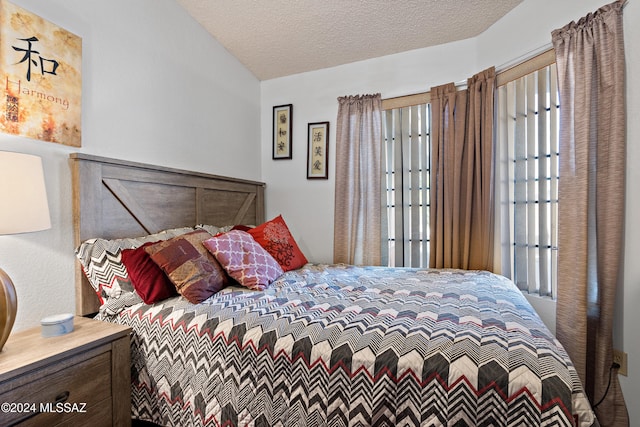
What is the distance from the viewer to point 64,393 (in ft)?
3.62

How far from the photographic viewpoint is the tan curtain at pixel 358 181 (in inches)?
111

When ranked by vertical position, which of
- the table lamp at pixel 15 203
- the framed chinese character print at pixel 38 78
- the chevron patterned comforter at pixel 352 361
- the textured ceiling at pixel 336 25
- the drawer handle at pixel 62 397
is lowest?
the drawer handle at pixel 62 397

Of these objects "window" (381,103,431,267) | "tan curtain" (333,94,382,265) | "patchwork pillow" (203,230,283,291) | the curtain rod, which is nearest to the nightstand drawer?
"patchwork pillow" (203,230,283,291)

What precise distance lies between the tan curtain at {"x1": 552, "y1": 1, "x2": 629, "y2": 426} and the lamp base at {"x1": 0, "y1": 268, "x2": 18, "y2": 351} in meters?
2.70

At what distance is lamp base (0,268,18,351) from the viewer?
1071 mm

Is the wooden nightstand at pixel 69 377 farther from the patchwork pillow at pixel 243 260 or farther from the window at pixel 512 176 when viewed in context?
the window at pixel 512 176

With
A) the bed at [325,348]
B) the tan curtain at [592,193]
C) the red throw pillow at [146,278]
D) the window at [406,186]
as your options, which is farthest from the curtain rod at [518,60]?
the red throw pillow at [146,278]

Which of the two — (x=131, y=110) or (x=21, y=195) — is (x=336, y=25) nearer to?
(x=131, y=110)

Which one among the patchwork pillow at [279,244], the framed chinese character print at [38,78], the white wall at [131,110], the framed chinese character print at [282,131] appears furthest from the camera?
the framed chinese character print at [282,131]

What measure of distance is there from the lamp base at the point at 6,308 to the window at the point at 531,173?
2.95 m

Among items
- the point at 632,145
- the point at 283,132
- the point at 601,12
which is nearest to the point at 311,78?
the point at 283,132

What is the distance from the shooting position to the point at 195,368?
4.16ft

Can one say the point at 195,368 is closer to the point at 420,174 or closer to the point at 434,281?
the point at 434,281

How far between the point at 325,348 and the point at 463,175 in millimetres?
2012
